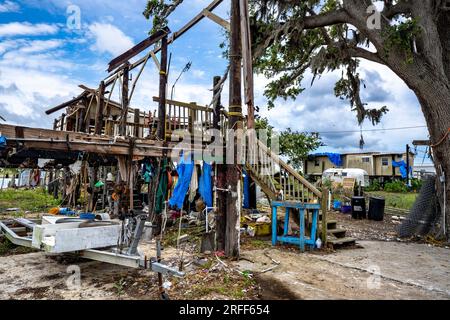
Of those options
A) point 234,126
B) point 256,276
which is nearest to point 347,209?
point 234,126

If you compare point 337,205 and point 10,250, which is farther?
point 337,205

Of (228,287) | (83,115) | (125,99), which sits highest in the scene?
(83,115)

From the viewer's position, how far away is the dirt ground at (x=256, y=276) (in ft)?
15.1

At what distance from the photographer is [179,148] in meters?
9.78

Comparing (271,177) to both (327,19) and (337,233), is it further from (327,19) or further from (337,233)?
(327,19)

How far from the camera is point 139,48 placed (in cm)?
1114

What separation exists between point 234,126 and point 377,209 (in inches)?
389

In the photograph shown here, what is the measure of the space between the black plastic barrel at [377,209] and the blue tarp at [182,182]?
924 centimetres

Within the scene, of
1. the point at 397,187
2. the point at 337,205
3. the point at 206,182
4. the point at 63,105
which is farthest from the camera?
the point at 397,187

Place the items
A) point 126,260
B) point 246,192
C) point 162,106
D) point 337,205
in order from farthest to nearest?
point 337,205 → point 246,192 → point 162,106 → point 126,260

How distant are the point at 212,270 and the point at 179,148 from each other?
5.10m

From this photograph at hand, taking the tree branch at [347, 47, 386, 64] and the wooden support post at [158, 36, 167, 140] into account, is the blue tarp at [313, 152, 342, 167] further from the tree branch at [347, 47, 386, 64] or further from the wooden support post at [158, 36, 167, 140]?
the wooden support post at [158, 36, 167, 140]
